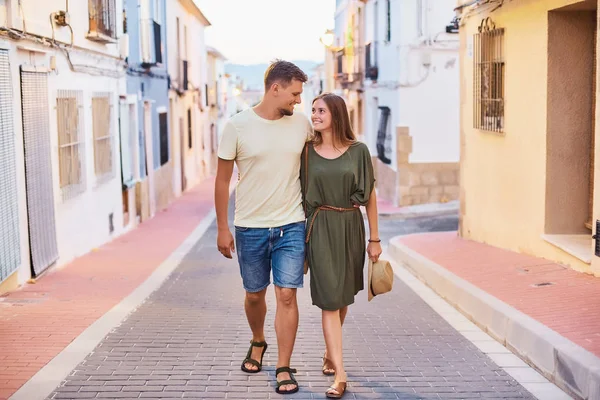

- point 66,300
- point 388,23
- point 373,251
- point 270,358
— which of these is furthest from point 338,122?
point 388,23

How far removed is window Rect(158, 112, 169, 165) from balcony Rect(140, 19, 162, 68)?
259cm

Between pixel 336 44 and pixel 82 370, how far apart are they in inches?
1323

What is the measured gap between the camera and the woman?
17.6ft

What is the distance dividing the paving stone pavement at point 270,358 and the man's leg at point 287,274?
26cm

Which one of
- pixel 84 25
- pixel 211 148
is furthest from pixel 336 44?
pixel 84 25

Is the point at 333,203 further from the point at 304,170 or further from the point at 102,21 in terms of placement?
the point at 102,21

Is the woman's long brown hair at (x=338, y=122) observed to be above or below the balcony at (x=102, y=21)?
below

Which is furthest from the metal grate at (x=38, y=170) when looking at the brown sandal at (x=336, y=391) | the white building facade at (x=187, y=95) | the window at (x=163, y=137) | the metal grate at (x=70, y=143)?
the white building facade at (x=187, y=95)

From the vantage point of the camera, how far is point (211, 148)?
4322cm

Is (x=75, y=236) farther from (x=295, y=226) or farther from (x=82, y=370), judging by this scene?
(x=295, y=226)

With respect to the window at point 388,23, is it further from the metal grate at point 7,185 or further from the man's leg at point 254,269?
the man's leg at point 254,269

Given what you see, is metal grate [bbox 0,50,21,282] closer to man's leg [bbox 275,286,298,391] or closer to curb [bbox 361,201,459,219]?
man's leg [bbox 275,286,298,391]

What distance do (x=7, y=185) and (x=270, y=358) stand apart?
4236mm

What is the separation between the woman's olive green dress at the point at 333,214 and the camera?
5355mm
